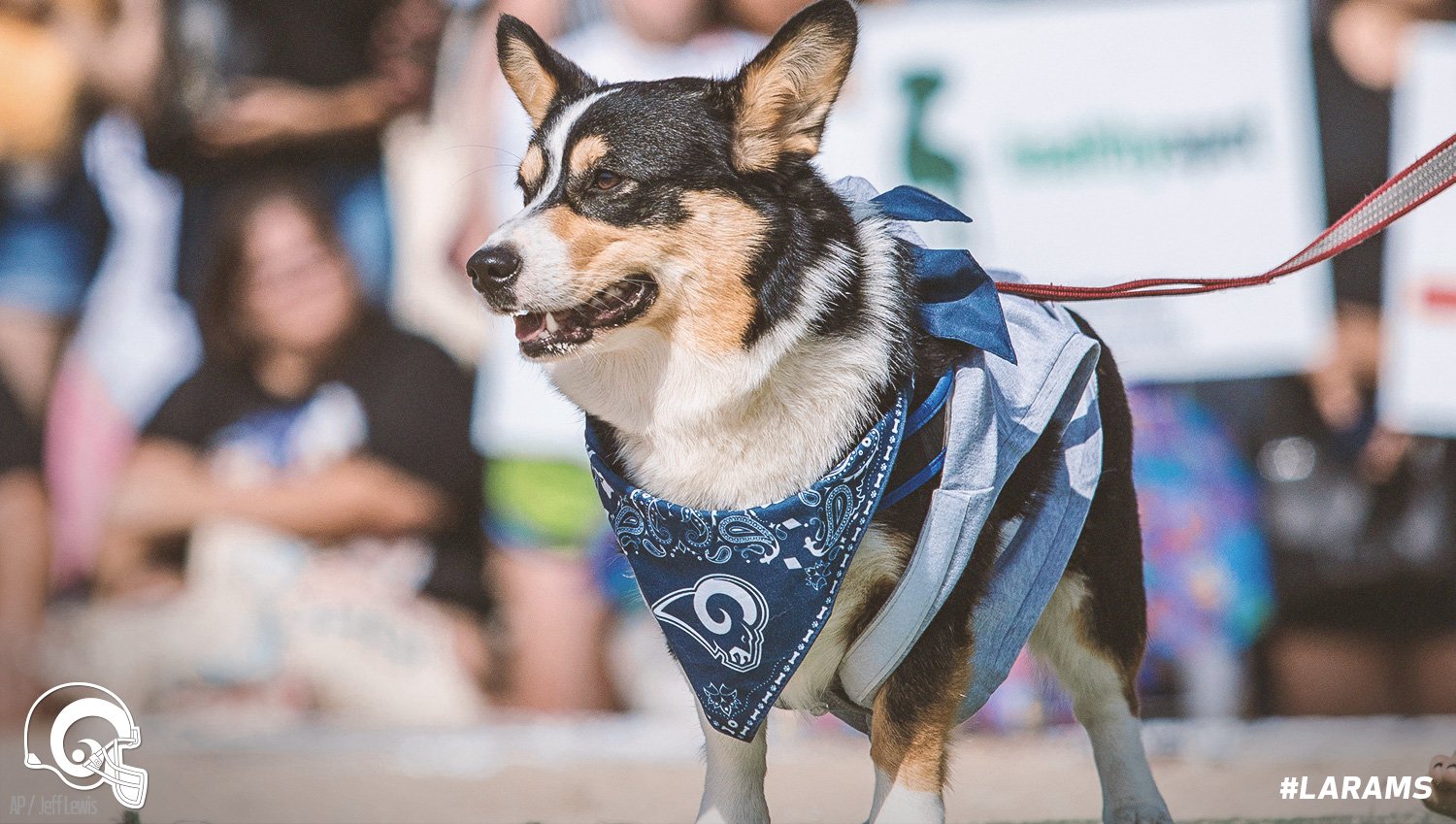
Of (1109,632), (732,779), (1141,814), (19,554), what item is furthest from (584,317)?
(19,554)

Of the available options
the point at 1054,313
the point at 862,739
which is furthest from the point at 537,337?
the point at 862,739

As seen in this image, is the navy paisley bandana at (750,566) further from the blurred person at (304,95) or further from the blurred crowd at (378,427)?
the blurred person at (304,95)

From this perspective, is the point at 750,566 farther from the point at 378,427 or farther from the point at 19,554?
Answer: the point at 19,554

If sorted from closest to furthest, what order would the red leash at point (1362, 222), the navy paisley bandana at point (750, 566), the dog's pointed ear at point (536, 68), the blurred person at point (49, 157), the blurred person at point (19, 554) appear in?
the navy paisley bandana at point (750, 566) < the dog's pointed ear at point (536, 68) < the red leash at point (1362, 222) < the blurred person at point (19, 554) < the blurred person at point (49, 157)

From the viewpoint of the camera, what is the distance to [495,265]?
2354 mm

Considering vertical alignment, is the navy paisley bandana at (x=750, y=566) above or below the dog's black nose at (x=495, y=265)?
below

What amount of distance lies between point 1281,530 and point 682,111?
12.6ft

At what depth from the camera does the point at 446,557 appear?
564 centimetres

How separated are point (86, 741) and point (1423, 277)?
17.1 feet

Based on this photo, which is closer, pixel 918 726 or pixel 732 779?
pixel 918 726

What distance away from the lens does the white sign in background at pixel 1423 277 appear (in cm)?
543

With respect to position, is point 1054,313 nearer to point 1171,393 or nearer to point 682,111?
point 682,111

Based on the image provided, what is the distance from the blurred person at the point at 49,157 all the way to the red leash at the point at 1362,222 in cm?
455

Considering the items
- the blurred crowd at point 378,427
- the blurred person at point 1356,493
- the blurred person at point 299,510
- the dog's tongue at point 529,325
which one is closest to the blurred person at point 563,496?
the blurred crowd at point 378,427
